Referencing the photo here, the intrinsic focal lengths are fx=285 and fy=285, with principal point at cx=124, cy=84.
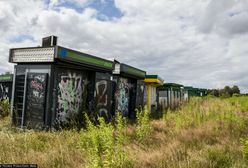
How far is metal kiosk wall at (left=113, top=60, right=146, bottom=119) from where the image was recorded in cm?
1440

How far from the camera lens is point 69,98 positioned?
1083cm

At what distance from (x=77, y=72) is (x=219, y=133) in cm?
576

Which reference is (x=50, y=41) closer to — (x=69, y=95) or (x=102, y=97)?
(x=69, y=95)

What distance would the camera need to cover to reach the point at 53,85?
32.0 ft

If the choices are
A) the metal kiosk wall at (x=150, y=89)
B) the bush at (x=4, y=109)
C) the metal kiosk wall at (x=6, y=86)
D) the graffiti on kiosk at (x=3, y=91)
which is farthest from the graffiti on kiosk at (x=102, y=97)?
the graffiti on kiosk at (x=3, y=91)

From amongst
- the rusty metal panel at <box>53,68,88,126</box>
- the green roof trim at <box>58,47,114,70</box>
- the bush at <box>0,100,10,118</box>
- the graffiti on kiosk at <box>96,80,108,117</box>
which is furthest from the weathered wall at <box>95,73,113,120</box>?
the bush at <box>0,100,10,118</box>

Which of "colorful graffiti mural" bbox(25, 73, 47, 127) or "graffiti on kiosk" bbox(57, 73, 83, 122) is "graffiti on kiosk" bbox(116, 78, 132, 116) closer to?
"graffiti on kiosk" bbox(57, 73, 83, 122)

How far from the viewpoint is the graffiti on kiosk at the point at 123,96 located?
15058 mm

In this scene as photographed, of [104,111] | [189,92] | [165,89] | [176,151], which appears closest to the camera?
[176,151]

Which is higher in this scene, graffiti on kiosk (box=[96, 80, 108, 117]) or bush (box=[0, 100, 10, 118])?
graffiti on kiosk (box=[96, 80, 108, 117])

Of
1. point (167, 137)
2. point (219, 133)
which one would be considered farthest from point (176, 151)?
point (219, 133)

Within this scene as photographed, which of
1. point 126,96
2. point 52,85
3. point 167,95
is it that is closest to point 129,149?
point 52,85

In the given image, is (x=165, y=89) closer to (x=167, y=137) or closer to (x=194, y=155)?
(x=167, y=137)

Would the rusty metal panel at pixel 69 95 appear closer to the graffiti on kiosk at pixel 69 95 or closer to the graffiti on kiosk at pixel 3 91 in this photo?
the graffiti on kiosk at pixel 69 95
